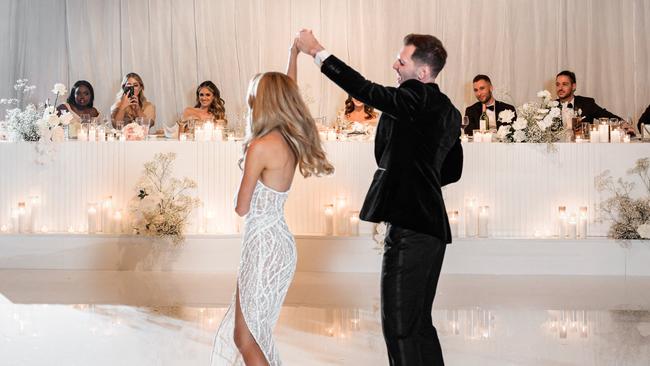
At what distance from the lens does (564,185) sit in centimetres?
686

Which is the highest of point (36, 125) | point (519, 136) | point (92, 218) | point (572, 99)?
point (572, 99)

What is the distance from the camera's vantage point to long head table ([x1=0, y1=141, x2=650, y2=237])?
6844 millimetres

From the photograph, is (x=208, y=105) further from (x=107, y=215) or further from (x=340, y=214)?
(x=340, y=214)

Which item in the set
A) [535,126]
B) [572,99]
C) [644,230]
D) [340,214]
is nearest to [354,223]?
[340,214]

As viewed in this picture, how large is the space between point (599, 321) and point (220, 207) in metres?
3.02

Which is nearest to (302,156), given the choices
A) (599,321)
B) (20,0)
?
(599,321)

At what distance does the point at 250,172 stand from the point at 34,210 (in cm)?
421

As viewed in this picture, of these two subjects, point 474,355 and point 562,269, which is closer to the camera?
point 474,355

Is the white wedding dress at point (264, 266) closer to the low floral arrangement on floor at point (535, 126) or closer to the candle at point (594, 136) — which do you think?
the low floral arrangement on floor at point (535, 126)

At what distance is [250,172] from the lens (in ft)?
10.8

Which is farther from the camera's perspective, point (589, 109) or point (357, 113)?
point (357, 113)

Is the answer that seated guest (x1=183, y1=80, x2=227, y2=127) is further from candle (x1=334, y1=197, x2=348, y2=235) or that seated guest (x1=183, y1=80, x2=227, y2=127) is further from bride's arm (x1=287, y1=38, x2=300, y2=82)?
bride's arm (x1=287, y1=38, x2=300, y2=82)

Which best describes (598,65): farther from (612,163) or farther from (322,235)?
(322,235)

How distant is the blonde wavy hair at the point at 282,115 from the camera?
10.7ft
